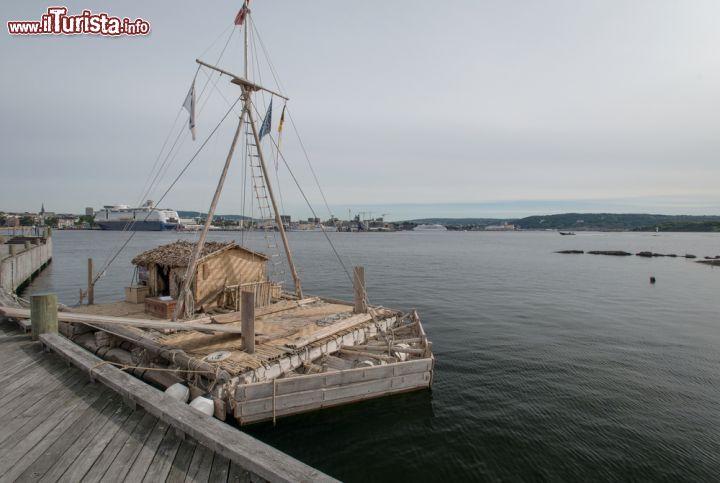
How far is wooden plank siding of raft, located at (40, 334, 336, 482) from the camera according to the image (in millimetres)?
4746

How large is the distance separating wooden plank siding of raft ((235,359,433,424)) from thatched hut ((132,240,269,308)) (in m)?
7.87

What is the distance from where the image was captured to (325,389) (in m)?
12.2

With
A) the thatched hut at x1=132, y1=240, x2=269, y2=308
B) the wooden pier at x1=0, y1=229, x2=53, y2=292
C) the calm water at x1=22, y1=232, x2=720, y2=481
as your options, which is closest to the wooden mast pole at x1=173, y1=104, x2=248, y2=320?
the thatched hut at x1=132, y1=240, x2=269, y2=308

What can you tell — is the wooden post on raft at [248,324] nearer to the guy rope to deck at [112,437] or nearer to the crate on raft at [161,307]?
the guy rope to deck at [112,437]

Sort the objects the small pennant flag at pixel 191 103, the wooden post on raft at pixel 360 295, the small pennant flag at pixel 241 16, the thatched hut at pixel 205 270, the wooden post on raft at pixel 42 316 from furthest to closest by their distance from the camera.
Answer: the wooden post on raft at pixel 360 295, the thatched hut at pixel 205 270, the small pennant flag at pixel 241 16, the small pennant flag at pixel 191 103, the wooden post on raft at pixel 42 316

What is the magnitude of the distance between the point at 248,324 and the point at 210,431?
7.44 meters

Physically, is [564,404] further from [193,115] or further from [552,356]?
[193,115]

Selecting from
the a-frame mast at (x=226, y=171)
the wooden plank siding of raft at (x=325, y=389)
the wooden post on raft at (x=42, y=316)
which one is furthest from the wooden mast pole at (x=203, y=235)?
the wooden plank siding of raft at (x=325, y=389)

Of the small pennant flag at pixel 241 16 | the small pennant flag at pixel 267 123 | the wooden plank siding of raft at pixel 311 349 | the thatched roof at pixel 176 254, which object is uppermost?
the small pennant flag at pixel 241 16

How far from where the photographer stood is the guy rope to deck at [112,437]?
201 inches

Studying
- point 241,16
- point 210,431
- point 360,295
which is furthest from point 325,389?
point 241,16

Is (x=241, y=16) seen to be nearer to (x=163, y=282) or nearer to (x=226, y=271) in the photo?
(x=226, y=271)

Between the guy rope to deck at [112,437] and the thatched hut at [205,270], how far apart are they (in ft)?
31.4

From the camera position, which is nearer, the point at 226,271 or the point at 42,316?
the point at 42,316
